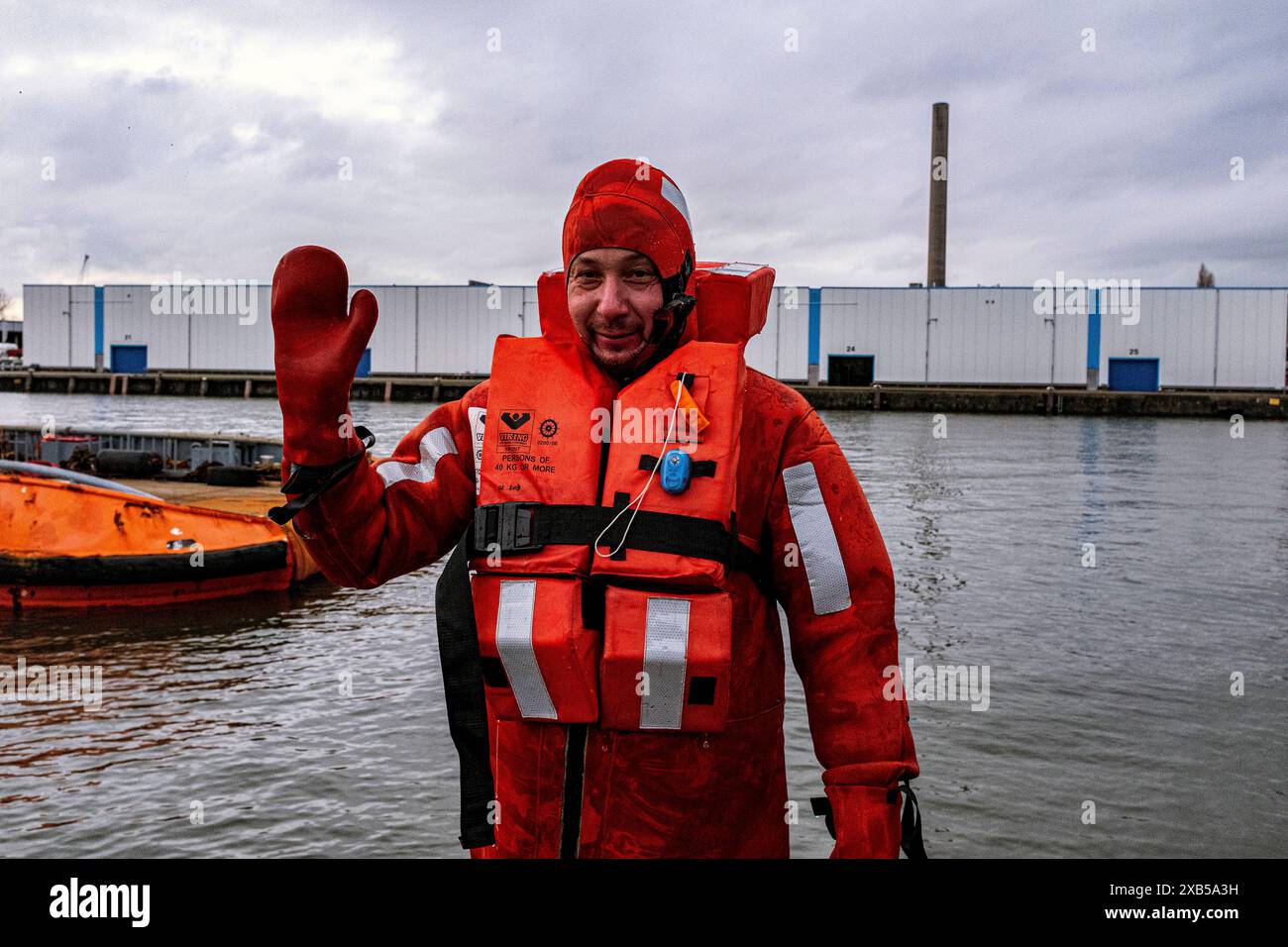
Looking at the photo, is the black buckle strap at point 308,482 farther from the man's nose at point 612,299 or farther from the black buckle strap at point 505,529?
the man's nose at point 612,299

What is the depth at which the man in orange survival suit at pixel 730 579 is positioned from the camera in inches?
84.0

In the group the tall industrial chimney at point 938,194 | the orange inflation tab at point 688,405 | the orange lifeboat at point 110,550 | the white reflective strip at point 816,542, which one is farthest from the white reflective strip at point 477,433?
the tall industrial chimney at point 938,194

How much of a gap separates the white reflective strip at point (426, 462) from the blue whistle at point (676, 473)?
59 cm

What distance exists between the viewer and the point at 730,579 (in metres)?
2.24

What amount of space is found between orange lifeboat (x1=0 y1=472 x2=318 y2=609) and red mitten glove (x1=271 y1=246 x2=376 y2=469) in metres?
7.50

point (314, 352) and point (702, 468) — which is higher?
point (314, 352)

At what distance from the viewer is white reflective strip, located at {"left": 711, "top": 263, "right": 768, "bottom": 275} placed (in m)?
2.62

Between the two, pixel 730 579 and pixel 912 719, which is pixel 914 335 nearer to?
pixel 912 719

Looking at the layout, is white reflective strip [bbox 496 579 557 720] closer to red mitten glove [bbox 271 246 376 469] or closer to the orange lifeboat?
red mitten glove [bbox 271 246 376 469]

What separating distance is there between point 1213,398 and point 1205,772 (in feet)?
160

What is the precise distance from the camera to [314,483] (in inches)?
83.9

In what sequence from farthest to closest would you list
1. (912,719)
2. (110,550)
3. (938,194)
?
(938,194)
(110,550)
(912,719)

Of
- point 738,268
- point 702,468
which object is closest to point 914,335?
point 738,268

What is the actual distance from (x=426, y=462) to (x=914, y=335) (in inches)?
2220
